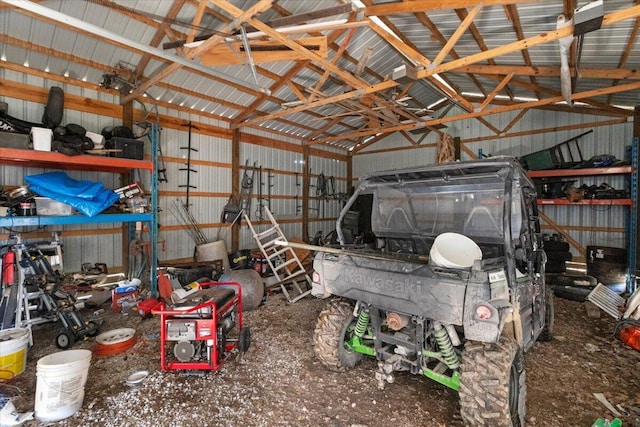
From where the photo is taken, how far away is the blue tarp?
4668 millimetres

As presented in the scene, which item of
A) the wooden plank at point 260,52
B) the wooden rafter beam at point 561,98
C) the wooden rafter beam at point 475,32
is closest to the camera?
the wooden plank at point 260,52

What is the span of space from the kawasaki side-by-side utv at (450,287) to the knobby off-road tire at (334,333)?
1cm

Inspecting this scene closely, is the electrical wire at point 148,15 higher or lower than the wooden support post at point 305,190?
higher

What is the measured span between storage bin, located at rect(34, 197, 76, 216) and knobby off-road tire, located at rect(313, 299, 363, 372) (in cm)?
449

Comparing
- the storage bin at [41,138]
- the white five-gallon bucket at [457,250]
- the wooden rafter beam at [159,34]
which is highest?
the wooden rafter beam at [159,34]

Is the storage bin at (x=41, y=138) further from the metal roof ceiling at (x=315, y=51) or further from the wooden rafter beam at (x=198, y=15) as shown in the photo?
the wooden rafter beam at (x=198, y=15)

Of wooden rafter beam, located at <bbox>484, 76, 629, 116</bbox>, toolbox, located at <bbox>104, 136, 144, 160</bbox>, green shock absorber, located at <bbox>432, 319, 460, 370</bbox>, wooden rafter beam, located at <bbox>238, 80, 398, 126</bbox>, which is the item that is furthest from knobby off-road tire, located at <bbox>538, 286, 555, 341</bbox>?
toolbox, located at <bbox>104, 136, 144, 160</bbox>

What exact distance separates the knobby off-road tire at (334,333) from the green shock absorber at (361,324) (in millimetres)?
161

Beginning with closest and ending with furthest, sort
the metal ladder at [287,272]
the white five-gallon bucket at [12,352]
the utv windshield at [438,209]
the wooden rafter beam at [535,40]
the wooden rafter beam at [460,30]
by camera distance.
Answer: the utv windshield at [438,209], the white five-gallon bucket at [12,352], the wooden rafter beam at [535,40], the wooden rafter beam at [460,30], the metal ladder at [287,272]

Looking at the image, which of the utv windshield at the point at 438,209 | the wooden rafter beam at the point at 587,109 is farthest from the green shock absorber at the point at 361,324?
the wooden rafter beam at the point at 587,109

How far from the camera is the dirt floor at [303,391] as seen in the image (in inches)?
108

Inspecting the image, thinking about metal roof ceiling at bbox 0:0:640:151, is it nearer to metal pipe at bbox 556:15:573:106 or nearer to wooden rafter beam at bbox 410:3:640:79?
wooden rafter beam at bbox 410:3:640:79

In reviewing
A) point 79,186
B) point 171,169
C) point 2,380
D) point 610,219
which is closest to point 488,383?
point 2,380

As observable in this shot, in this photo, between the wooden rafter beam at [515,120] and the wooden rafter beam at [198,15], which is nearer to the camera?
the wooden rafter beam at [198,15]
